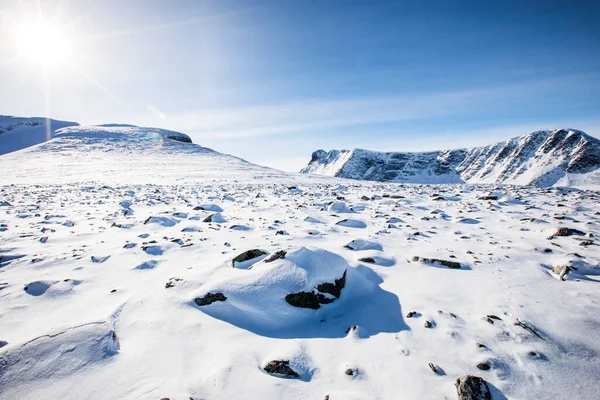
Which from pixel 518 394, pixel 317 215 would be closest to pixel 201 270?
pixel 518 394

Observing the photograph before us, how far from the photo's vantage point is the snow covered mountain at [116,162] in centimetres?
2656

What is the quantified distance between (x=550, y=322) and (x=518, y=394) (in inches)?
64.6

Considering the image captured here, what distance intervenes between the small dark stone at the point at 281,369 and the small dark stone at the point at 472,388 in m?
1.68

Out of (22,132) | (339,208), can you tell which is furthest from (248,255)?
(22,132)

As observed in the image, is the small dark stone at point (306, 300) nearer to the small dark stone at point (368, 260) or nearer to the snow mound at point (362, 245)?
the small dark stone at point (368, 260)

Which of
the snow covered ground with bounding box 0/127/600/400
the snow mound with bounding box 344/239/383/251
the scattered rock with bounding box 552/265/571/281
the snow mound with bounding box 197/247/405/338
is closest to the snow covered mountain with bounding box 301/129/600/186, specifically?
the scattered rock with bounding box 552/265/571/281

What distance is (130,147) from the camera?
49.4 meters

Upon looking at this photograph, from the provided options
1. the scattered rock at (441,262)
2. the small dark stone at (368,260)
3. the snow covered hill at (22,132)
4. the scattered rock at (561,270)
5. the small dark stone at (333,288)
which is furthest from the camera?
the snow covered hill at (22,132)

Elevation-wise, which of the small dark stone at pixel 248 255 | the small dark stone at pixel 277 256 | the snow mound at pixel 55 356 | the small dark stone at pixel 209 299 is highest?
the small dark stone at pixel 277 256

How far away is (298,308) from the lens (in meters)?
4.27

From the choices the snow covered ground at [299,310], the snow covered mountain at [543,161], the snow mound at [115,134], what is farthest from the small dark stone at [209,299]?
the snow covered mountain at [543,161]

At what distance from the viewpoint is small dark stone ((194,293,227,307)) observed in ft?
14.1

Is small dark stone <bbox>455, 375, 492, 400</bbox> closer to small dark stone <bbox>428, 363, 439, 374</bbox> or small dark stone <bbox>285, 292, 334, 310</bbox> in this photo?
small dark stone <bbox>428, 363, 439, 374</bbox>

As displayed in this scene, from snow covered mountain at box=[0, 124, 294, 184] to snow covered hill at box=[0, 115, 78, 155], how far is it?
35.7m
